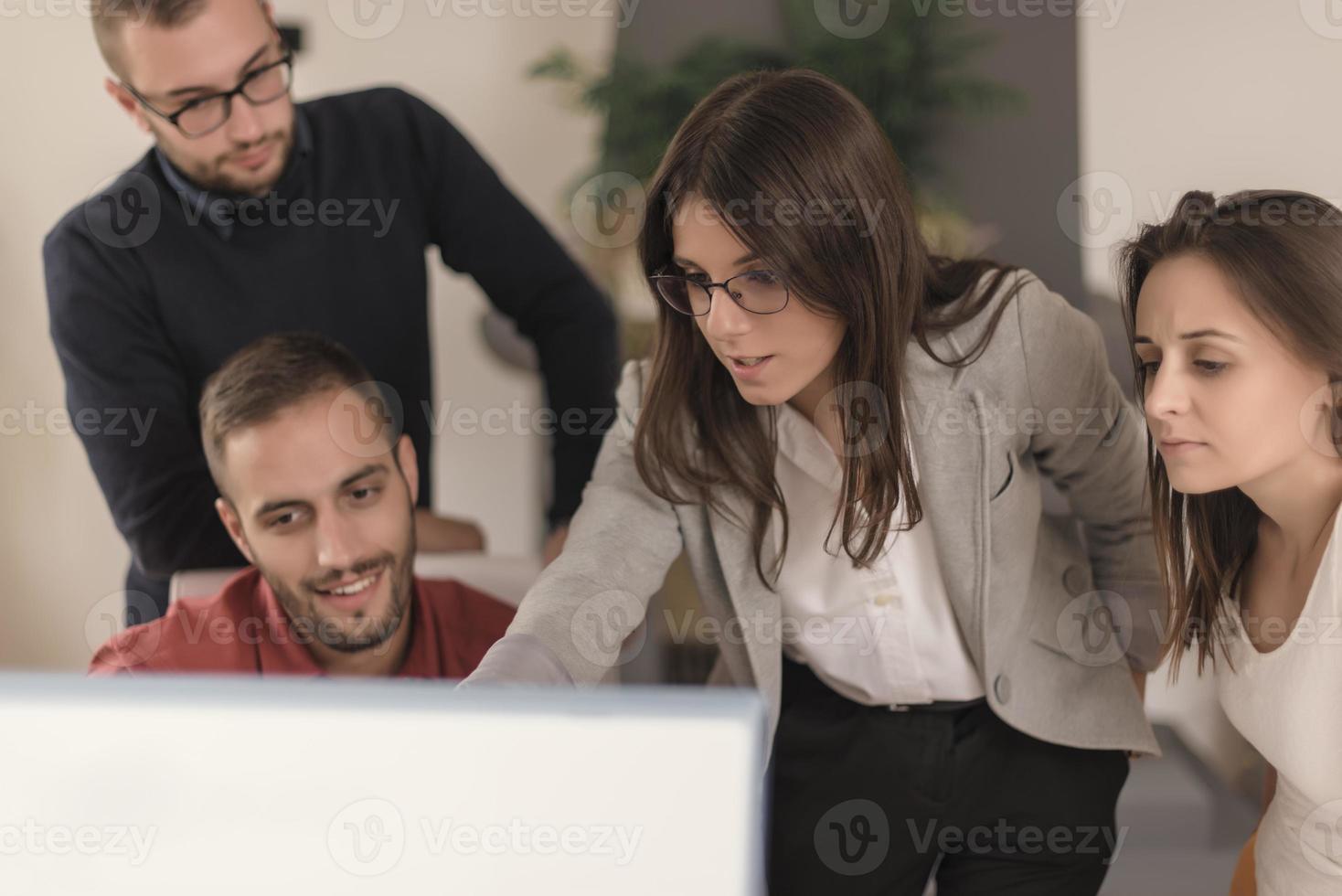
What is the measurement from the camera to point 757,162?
3.25ft

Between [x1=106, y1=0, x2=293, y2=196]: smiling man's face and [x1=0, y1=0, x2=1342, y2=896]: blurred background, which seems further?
[x1=0, y1=0, x2=1342, y2=896]: blurred background

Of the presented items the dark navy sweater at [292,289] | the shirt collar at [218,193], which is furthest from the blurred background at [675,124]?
the shirt collar at [218,193]

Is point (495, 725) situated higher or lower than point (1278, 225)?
lower

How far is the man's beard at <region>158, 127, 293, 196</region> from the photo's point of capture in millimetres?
1558

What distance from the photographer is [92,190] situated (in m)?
2.78

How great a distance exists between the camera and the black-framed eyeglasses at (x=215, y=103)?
4.91ft

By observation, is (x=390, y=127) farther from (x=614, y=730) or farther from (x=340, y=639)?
(x=614, y=730)

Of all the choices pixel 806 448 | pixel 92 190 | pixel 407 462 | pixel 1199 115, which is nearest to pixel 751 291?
pixel 806 448

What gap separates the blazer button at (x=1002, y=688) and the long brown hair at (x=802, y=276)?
0.61 feet

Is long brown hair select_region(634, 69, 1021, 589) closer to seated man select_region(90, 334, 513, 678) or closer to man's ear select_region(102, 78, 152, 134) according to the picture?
seated man select_region(90, 334, 513, 678)

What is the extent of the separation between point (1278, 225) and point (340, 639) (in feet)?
3.71

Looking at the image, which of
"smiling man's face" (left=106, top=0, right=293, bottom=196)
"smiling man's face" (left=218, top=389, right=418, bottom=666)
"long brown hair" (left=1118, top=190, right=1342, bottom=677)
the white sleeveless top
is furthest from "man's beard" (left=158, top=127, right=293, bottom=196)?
the white sleeveless top

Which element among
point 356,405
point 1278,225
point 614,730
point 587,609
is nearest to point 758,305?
point 587,609

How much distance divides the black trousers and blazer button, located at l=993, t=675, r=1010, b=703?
59 mm
